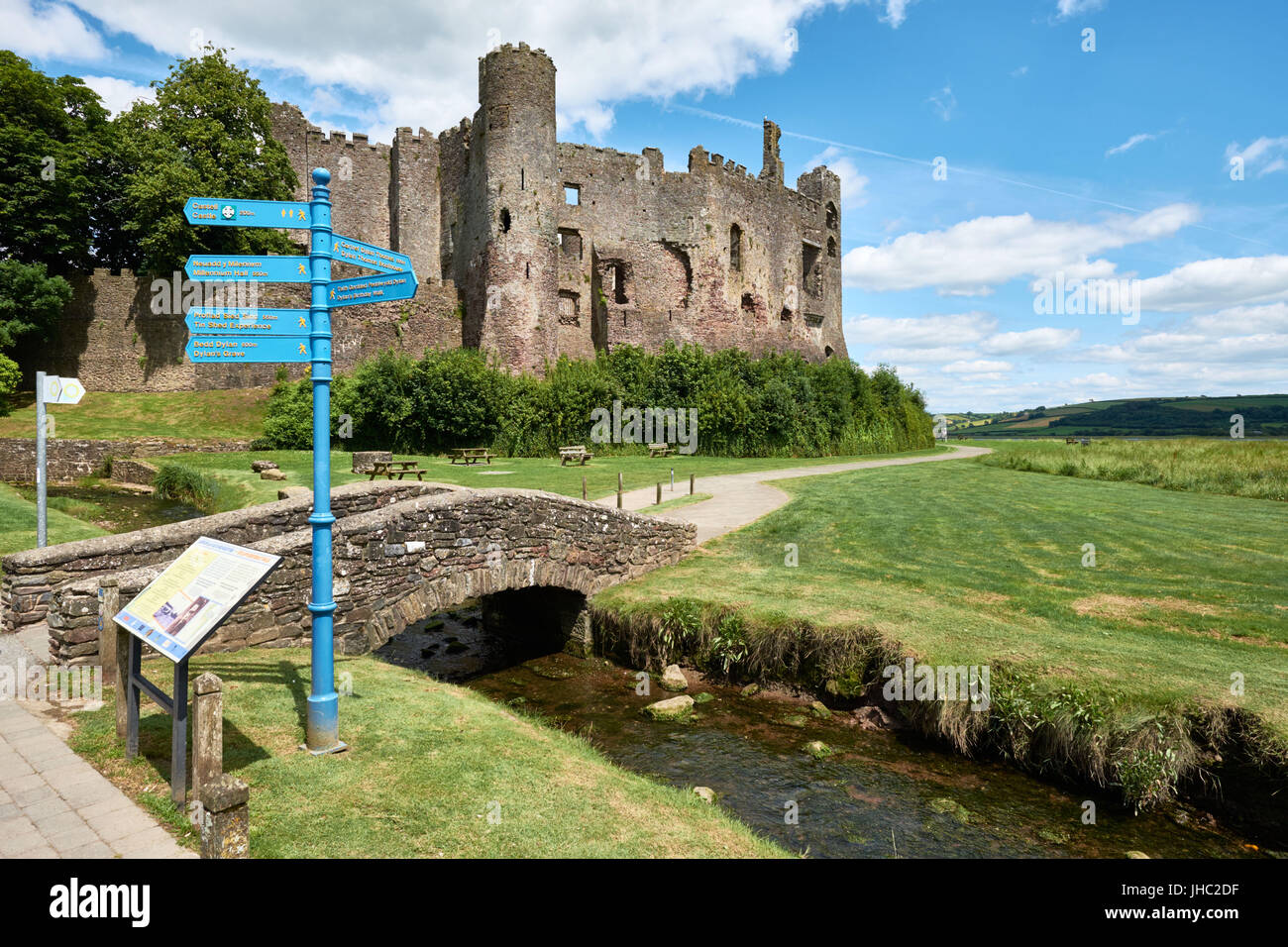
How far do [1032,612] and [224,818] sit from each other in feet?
37.2

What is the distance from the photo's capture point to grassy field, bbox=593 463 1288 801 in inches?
320

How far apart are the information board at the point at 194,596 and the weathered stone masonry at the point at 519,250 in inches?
1355

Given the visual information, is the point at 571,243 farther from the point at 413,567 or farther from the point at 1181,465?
the point at 413,567

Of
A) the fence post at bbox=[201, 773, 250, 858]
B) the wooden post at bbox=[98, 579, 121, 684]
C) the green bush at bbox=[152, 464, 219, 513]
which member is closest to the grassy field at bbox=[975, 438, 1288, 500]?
the fence post at bbox=[201, 773, 250, 858]

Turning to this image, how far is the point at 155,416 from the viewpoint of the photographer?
3653cm

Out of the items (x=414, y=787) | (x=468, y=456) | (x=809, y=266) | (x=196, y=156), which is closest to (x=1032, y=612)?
(x=414, y=787)

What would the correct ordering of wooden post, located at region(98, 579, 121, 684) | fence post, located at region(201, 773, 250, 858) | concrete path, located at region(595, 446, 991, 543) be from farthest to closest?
concrete path, located at region(595, 446, 991, 543), wooden post, located at region(98, 579, 121, 684), fence post, located at region(201, 773, 250, 858)

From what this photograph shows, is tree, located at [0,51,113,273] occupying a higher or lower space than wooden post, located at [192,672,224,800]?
higher

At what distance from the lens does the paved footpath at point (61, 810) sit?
452 cm

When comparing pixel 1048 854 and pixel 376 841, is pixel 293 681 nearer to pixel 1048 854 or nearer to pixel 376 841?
pixel 376 841

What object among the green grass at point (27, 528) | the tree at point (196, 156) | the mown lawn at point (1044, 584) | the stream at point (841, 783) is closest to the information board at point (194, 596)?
the stream at point (841, 783)

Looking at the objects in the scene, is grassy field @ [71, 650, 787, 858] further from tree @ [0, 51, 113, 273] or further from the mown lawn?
tree @ [0, 51, 113, 273]

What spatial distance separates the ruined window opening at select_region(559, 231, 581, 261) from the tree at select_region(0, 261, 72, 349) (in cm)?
2687
